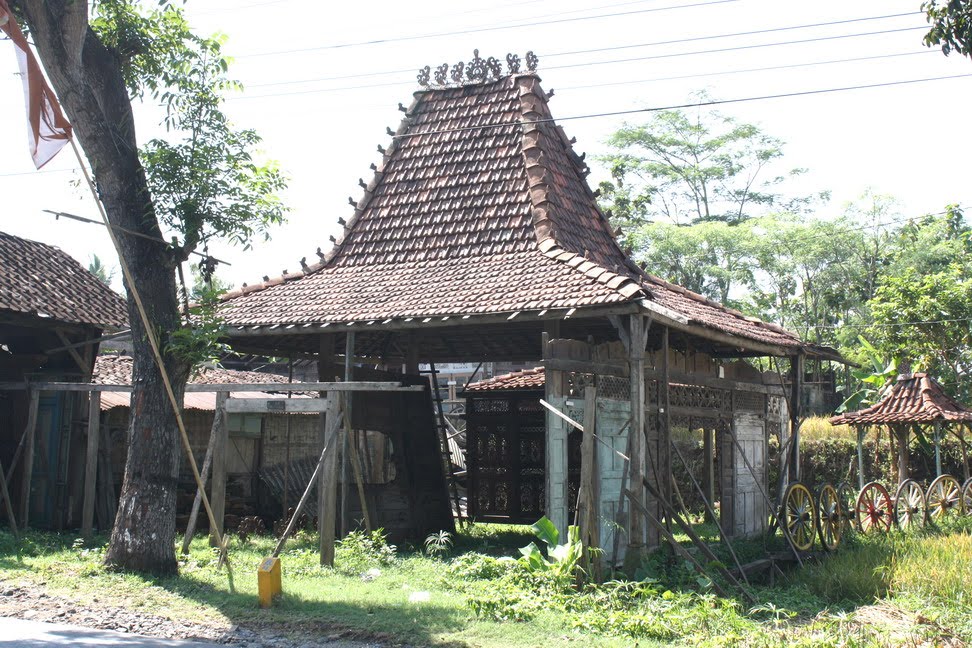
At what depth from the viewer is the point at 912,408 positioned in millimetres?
17875

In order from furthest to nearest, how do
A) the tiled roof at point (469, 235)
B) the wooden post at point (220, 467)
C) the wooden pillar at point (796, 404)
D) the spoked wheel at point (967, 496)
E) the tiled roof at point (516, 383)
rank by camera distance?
the spoked wheel at point (967, 496) < the tiled roof at point (516, 383) < the wooden pillar at point (796, 404) < the tiled roof at point (469, 235) < the wooden post at point (220, 467)

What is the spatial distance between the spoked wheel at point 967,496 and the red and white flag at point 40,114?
15.6 metres

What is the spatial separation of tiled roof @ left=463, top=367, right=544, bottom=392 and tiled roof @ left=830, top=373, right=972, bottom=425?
5.73m

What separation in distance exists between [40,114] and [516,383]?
899 centimetres

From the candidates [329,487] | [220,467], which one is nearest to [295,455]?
[220,467]

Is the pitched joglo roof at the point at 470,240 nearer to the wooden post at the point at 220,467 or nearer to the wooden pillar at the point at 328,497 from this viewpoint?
the wooden post at the point at 220,467

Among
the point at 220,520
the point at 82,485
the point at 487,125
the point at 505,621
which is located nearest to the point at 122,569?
the point at 220,520

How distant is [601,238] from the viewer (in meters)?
14.5

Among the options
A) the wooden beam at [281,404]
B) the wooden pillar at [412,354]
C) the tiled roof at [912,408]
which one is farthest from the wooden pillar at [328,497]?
the tiled roof at [912,408]

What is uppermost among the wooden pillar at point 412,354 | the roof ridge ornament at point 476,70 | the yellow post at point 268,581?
the roof ridge ornament at point 476,70

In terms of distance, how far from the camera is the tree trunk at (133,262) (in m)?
9.70

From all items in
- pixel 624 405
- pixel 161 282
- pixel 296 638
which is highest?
pixel 161 282

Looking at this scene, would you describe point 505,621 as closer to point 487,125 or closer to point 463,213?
point 463,213

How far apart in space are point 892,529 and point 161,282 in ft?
38.7
